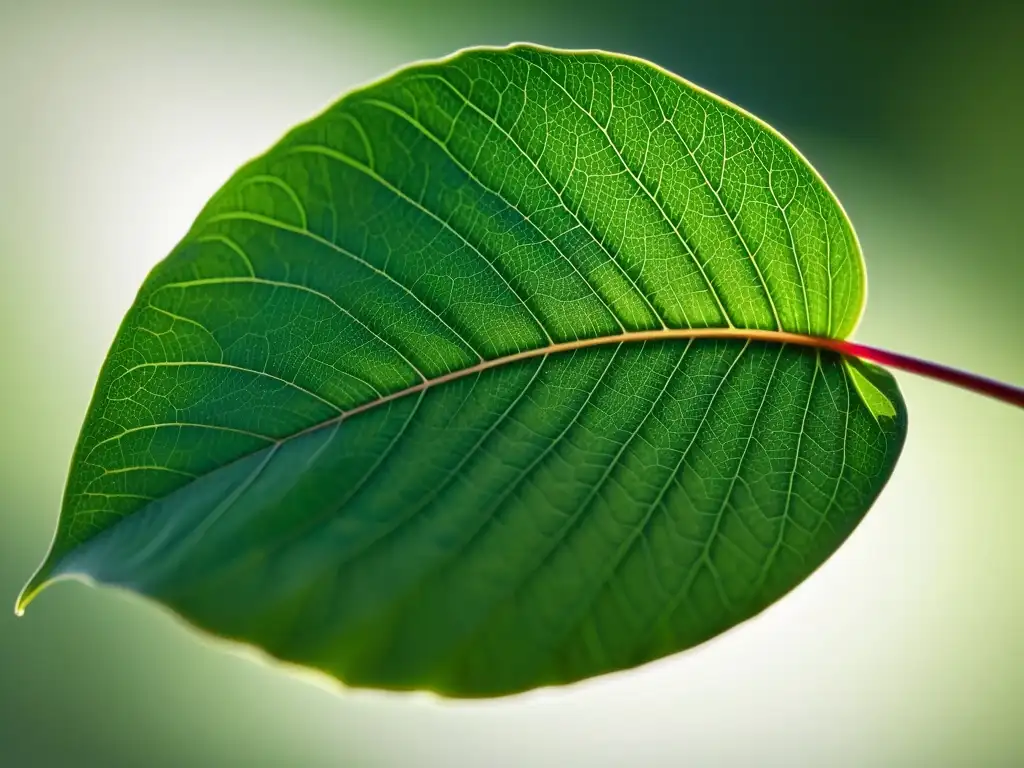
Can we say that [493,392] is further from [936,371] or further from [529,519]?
[936,371]

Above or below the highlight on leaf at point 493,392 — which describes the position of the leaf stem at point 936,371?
above

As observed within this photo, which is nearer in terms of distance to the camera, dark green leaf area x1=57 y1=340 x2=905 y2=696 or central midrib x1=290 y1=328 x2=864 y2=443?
dark green leaf area x1=57 y1=340 x2=905 y2=696

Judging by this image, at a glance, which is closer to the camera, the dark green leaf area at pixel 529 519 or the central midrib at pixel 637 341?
the dark green leaf area at pixel 529 519

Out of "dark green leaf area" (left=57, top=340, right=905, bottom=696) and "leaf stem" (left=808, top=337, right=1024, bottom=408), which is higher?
"leaf stem" (left=808, top=337, right=1024, bottom=408)

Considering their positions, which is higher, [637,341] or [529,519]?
[637,341]

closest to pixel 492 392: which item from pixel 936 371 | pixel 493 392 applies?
pixel 493 392

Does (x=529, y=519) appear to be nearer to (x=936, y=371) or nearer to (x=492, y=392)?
(x=492, y=392)

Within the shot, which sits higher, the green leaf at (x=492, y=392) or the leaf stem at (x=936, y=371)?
the leaf stem at (x=936, y=371)
